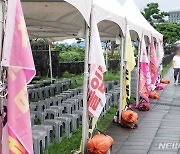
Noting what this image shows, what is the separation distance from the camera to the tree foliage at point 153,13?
38.1 metres

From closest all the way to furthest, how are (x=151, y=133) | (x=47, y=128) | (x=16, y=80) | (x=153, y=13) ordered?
(x=16, y=80)
(x=47, y=128)
(x=151, y=133)
(x=153, y=13)

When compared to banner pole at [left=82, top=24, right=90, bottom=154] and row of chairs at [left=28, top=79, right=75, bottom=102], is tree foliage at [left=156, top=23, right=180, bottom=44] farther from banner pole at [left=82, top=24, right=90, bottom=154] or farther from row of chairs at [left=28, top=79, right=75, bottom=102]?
banner pole at [left=82, top=24, right=90, bottom=154]

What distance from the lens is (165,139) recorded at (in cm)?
766

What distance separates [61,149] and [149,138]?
2.04 meters

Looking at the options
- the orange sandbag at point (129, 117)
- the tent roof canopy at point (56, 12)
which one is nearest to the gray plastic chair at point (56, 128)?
the tent roof canopy at point (56, 12)

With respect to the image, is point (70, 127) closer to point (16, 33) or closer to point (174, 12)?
point (16, 33)

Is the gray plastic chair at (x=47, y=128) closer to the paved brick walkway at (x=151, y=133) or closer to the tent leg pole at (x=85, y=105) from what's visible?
the tent leg pole at (x=85, y=105)

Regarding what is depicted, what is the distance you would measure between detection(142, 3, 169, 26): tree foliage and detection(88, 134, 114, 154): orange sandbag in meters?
33.1

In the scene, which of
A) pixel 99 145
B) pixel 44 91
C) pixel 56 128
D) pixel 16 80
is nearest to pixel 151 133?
pixel 56 128

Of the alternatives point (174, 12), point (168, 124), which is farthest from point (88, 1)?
point (174, 12)

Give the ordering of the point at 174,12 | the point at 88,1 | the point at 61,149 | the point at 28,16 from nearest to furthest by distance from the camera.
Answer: the point at 88,1 → the point at 61,149 → the point at 28,16 → the point at 174,12

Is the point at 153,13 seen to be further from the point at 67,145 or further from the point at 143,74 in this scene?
the point at 67,145

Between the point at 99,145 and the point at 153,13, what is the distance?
34187 mm

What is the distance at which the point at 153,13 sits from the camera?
38594 millimetres
